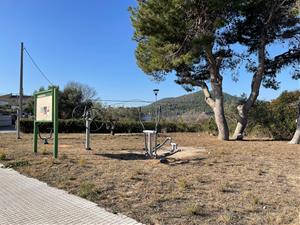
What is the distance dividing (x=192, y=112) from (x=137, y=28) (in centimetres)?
1698

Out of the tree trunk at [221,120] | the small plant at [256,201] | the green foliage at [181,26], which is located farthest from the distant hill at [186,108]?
the small plant at [256,201]

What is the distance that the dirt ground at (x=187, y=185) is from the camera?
4605 mm

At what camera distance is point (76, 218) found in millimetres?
4488

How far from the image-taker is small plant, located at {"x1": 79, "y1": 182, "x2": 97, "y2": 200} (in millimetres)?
5615

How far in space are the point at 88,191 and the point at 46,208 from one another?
0.92m

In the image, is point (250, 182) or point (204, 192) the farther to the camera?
point (250, 182)

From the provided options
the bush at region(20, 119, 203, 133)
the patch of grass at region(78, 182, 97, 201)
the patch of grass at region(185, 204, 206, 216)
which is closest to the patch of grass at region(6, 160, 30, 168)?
the patch of grass at region(78, 182, 97, 201)

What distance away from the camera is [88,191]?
228 inches

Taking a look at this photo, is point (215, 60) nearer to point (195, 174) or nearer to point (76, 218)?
point (195, 174)

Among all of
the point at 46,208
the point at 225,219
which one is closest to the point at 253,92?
the point at 225,219

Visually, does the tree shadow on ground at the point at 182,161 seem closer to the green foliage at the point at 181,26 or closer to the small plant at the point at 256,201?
the small plant at the point at 256,201

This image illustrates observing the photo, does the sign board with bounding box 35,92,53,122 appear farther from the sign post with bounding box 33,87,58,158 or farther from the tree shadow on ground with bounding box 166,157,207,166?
the tree shadow on ground with bounding box 166,157,207,166

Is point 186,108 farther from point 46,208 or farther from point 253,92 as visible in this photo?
point 46,208

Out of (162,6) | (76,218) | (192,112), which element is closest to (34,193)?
(76,218)
